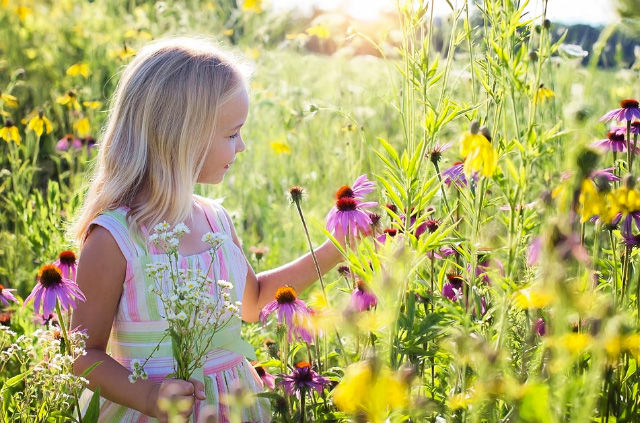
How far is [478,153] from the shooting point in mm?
819

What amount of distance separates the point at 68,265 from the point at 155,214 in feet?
0.69

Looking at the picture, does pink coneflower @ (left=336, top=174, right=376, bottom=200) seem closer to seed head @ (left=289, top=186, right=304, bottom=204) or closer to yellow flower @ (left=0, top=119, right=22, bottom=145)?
seed head @ (left=289, top=186, right=304, bottom=204)

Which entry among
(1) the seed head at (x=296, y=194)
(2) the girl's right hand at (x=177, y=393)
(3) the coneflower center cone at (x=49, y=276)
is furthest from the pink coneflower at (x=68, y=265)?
(1) the seed head at (x=296, y=194)

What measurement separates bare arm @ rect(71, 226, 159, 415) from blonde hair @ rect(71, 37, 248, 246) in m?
0.08

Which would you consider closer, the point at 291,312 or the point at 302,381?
the point at 302,381

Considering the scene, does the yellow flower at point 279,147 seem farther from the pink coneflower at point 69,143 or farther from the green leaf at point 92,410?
the green leaf at point 92,410

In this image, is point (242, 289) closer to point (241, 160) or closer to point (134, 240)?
point (134, 240)

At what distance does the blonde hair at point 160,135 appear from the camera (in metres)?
1.56

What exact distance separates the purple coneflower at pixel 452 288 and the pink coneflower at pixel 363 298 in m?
0.13

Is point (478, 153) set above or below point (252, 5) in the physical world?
above

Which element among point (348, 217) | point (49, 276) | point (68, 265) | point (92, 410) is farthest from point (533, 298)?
point (68, 265)

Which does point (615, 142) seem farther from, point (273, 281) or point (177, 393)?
point (177, 393)

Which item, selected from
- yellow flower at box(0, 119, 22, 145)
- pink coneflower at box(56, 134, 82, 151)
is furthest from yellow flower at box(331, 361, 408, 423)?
pink coneflower at box(56, 134, 82, 151)

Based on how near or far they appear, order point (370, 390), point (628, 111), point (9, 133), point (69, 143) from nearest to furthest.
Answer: point (370, 390), point (628, 111), point (9, 133), point (69, 143)
